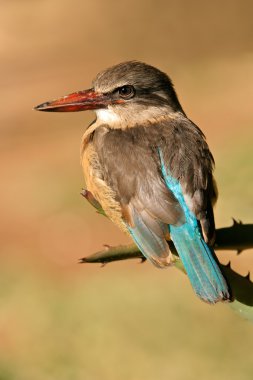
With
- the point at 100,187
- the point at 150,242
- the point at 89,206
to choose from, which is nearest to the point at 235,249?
the point at 150,242

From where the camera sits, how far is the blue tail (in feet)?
9.18

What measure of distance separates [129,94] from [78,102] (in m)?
0.29

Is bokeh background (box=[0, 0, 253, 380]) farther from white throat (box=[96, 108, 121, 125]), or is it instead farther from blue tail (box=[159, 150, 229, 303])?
blue tail (box=[159, 150, 229, 303])

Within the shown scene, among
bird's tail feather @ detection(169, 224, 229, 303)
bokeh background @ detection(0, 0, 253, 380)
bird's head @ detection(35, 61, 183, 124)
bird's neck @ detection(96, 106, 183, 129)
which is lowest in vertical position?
bokeh background @ detection(0, 0, 253, 380)

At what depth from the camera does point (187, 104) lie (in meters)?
9.16

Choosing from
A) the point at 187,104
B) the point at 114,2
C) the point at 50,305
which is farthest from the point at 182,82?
the point at 50,305

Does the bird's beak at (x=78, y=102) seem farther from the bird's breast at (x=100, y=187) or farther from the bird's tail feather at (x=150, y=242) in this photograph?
the bird's tail feather at (x=150, y=242)

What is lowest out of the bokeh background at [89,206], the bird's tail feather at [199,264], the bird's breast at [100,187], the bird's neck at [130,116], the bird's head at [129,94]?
the bokeh background at [89,206]

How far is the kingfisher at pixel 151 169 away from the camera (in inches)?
119

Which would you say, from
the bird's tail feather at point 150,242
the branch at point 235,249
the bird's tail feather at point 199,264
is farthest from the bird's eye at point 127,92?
the branch at point 235,249

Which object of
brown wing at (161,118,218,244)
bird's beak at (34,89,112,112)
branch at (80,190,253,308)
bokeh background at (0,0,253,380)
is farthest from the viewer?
bokeh background at (0,0,253,380)

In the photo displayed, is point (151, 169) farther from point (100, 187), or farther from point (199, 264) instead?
point (199, 264)

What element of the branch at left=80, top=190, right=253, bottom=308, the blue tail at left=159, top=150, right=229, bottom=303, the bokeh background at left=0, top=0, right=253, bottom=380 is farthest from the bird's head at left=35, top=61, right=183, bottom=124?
the bokeh background at left=0, top=0, right=253, bottom=380

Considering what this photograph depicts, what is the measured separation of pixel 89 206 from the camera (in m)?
7.50
